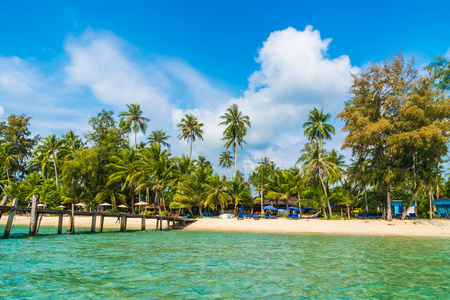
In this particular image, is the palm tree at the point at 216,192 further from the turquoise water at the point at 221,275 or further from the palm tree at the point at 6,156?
the palm tree at the point at 6,156

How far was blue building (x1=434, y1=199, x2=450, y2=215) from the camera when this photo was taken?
35.8 meters

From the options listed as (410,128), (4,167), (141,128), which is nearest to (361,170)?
(410,128)

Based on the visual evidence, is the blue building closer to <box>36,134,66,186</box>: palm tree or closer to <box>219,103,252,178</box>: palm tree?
<box>219,103,252,178</box>: palm tree

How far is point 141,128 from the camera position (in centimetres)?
5259

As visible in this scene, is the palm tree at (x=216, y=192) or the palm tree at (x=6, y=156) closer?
the palm tree at (x=216, y=192)

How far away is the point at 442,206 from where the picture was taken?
36969 mm

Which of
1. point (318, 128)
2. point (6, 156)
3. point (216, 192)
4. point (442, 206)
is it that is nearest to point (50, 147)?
point (6, 156)

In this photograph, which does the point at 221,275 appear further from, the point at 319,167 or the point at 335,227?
the point at 319,167

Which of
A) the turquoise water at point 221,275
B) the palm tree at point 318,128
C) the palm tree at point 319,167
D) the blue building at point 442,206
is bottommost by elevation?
the turquoise water at point 221,275

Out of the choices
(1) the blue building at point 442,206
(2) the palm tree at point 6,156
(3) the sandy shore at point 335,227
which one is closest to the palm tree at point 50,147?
(2) the palm tree at point 6,156

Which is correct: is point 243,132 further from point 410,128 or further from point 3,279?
point 3,279

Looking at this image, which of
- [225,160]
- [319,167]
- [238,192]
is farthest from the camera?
[225,160]

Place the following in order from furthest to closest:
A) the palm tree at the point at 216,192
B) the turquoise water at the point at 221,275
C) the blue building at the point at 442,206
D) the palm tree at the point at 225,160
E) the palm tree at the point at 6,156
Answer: the palm tree at the point at 225,160 → the palm tree at the point at 6,156 → the palm tree at the point at 216,192 → the blue building at the point at 442,206 → the turquoise water at the point at 221,275

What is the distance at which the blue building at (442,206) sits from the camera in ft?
117
